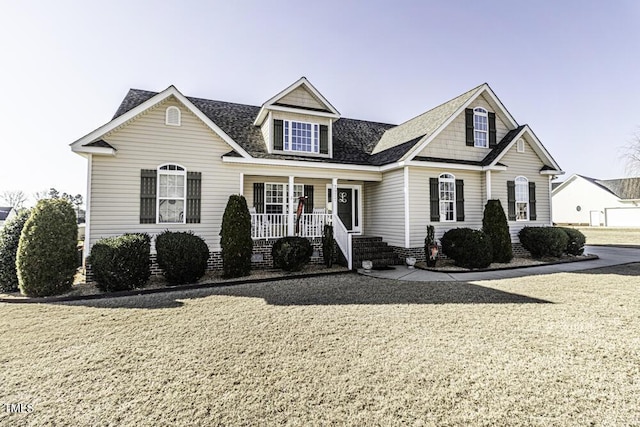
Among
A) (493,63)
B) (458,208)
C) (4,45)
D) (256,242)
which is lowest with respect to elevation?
(256,242)

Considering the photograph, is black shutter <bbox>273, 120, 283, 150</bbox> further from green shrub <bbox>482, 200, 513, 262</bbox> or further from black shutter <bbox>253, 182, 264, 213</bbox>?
green shrub <bbox>482, 200, 513, 262</bbox>

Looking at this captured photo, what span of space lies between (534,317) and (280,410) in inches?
199

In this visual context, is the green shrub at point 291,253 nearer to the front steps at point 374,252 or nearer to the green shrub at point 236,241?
the green shrub at point 236,241

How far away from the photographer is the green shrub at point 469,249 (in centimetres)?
1066

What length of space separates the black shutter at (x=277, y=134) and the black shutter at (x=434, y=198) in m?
6.43

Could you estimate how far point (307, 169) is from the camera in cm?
1207

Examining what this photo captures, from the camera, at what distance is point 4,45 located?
8.29 m

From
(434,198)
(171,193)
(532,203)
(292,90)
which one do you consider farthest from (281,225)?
(532,203)

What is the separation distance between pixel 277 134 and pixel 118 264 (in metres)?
7.43

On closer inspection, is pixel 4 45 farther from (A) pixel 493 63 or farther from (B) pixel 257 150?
(A) pixel 493 63

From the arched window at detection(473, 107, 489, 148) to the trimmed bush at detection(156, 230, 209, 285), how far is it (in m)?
12.5

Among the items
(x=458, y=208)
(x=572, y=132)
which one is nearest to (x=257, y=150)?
(x=458, y=208)

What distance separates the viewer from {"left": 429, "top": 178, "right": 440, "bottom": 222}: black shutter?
12.4 meters

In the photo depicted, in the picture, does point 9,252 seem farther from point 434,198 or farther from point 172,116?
point 434,198
